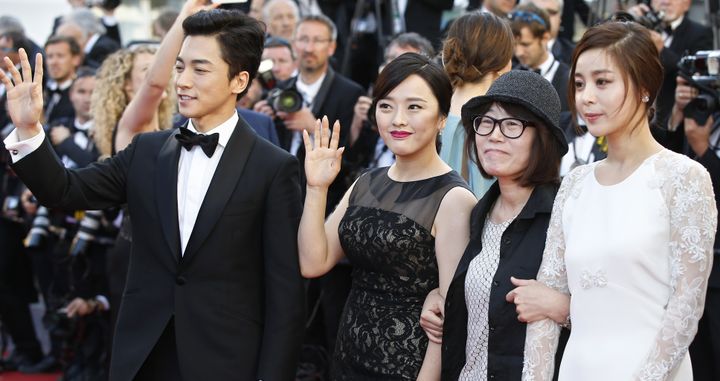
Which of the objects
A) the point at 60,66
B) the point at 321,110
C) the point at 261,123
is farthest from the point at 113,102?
the point at 60,66

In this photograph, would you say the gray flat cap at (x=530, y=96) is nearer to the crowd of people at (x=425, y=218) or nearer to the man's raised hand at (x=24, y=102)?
the crowd of people at (x=425, y=218)

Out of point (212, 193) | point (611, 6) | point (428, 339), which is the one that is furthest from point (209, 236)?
point (611, 6)

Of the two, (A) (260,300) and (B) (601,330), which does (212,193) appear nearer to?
(A) (260,300)

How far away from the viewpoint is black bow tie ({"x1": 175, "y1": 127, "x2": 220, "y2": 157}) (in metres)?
3.20

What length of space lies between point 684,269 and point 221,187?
4.59 feet

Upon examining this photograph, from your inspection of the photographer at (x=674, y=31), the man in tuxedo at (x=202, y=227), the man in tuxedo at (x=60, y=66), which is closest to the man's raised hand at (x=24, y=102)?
the man in tuxedo at (x=202, y=227)

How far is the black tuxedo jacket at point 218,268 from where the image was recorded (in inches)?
122

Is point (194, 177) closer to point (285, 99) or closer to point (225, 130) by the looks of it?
point (225, 130)

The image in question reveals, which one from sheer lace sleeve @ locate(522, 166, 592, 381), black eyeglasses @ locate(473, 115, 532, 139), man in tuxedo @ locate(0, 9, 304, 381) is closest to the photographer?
sheer lace sleeve @ locate(522, 166, 592, 381)

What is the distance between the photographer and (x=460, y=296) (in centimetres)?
299

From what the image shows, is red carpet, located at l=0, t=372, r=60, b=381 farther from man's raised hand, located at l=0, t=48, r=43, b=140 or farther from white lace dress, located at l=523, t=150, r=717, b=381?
white lace dress, located at l=523, t=150, r=717, b=381

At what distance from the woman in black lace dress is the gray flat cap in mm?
341

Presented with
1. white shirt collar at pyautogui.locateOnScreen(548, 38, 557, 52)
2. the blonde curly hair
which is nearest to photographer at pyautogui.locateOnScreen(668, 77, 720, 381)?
white shirt collar at pyautogui.locateOnScreen(548, 38, 557, 52)

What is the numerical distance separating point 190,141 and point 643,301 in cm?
147
